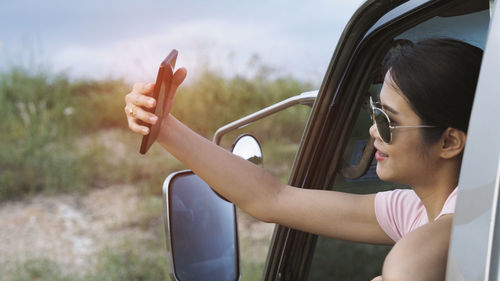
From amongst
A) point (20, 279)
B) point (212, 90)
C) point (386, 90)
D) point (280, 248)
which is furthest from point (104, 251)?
point (386, 90)

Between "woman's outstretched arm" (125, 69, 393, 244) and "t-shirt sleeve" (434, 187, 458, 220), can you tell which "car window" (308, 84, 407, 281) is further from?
"t-shirt sleeve" (434, 187, 458, 220)

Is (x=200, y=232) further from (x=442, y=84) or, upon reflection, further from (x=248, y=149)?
(x=442, y=84)

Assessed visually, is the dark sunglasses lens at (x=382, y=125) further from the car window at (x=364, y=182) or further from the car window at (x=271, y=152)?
the car window at (x=271, y=152)

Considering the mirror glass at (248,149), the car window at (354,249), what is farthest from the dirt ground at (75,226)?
the mirror glass at (248,149)

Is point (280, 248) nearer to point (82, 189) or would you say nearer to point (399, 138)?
point (399, 138)

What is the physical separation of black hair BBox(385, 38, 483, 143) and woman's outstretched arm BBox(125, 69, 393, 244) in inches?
14.6

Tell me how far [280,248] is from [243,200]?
322 mm

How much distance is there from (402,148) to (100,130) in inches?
331

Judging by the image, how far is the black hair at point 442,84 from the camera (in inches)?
46.8

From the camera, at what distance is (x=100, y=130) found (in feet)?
30.5

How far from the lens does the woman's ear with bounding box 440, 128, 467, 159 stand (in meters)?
1.21

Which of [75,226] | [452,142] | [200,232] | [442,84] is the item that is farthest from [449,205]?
[75,226]

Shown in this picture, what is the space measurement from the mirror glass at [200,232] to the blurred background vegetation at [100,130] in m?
5.48

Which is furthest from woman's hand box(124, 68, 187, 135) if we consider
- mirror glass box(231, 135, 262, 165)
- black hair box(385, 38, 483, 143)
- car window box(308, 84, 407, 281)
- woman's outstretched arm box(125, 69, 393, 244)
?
car window box(308, 84, 407, 281)
